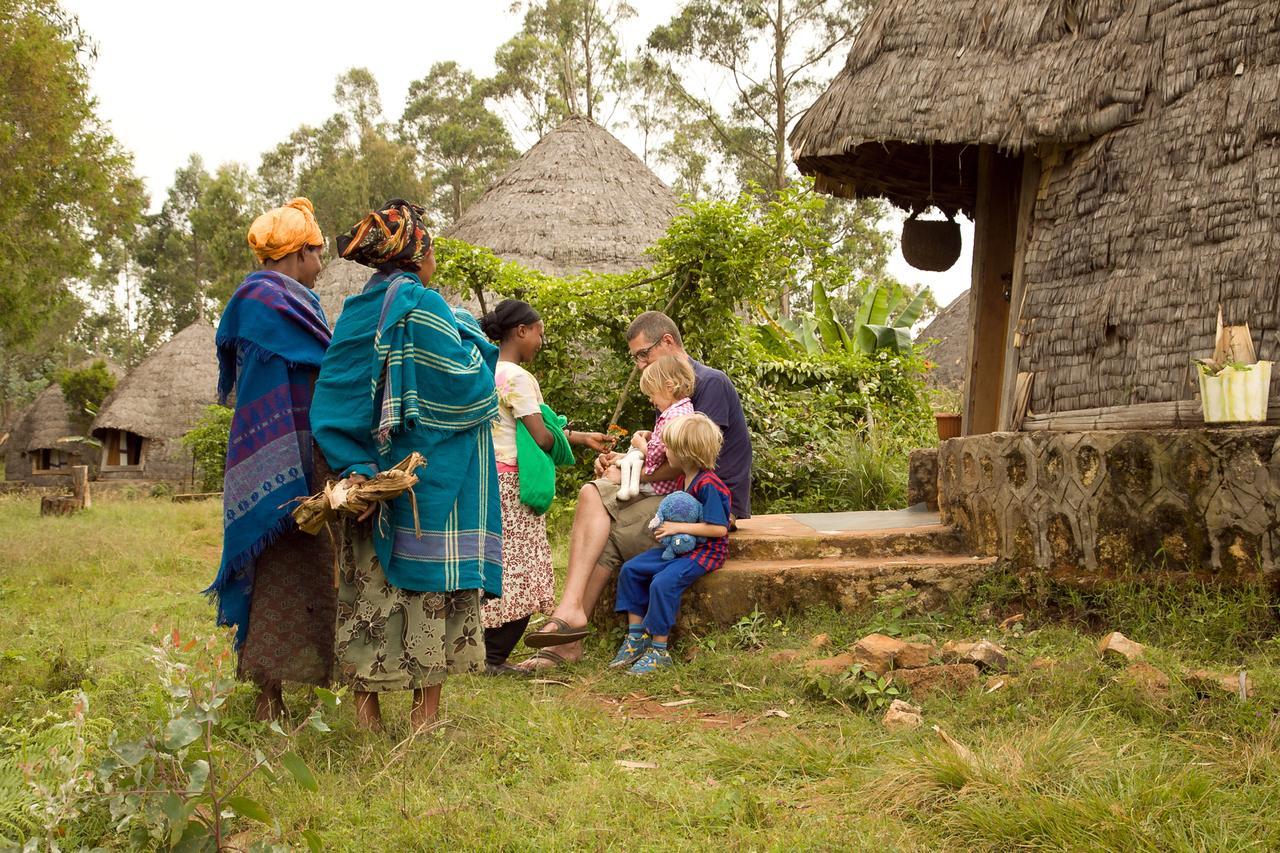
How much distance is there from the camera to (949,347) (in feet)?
61.4

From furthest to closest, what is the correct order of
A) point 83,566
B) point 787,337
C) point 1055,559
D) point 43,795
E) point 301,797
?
point 787,337
point 83,566
point 1055,559
point 301,797
point 43,795

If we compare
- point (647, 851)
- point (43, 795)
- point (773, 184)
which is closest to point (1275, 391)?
point (647, 851)

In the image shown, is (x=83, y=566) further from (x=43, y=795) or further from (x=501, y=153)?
(x=501, y=153)

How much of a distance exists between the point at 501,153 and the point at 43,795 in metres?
27.0

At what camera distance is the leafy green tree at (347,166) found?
25438 millimetres

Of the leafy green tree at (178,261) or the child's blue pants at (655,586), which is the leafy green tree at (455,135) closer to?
the leafy green tree at (178,261)

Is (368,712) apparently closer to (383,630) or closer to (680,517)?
(383,630)

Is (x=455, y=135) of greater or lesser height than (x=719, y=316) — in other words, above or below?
above

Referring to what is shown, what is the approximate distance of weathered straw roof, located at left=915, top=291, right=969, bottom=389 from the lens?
1809 cm

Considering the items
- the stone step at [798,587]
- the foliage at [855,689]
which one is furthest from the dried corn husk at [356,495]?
the stone step at [798,587]

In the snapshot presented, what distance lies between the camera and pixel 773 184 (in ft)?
72.0

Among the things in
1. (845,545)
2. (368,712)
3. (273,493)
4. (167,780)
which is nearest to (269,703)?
(368,712)

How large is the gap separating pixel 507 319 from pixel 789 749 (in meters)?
2.23

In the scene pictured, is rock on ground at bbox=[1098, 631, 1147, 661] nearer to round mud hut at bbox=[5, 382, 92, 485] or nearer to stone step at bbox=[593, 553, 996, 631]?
stone step at bbox=[593, 553, 996, 631]
